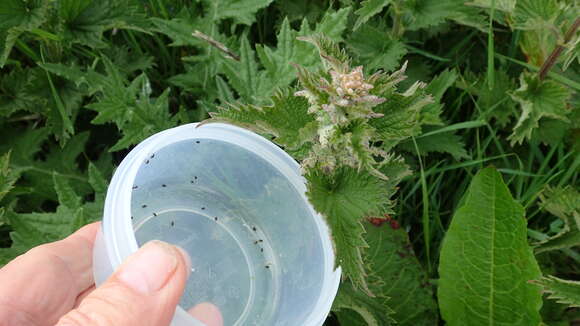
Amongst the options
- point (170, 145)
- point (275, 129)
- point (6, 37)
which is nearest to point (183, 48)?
point (6, 37)

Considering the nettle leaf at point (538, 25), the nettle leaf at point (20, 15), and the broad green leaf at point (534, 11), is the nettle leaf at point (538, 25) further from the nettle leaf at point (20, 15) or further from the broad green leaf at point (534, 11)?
the nettle leaf at point (20, 15)

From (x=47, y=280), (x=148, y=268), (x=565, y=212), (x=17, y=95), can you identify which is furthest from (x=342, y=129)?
(x=17, y=95)

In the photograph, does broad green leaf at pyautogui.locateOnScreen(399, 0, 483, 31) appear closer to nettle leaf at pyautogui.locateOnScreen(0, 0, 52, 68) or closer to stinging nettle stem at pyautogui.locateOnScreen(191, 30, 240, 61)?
stinging nettle stem at pyautogui.locateOnScreen(191, 30, 240, 61)

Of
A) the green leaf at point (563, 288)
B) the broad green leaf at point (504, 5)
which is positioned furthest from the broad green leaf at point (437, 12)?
the green leaf at point (563, 288)

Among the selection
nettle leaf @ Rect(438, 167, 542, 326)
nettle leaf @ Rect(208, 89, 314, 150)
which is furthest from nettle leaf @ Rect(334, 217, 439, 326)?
nettle leaf @ Rect(208, 89, 314, 150)

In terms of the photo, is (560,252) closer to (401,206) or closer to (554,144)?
(554,144)

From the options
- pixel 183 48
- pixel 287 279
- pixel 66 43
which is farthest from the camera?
pixel 183 48
